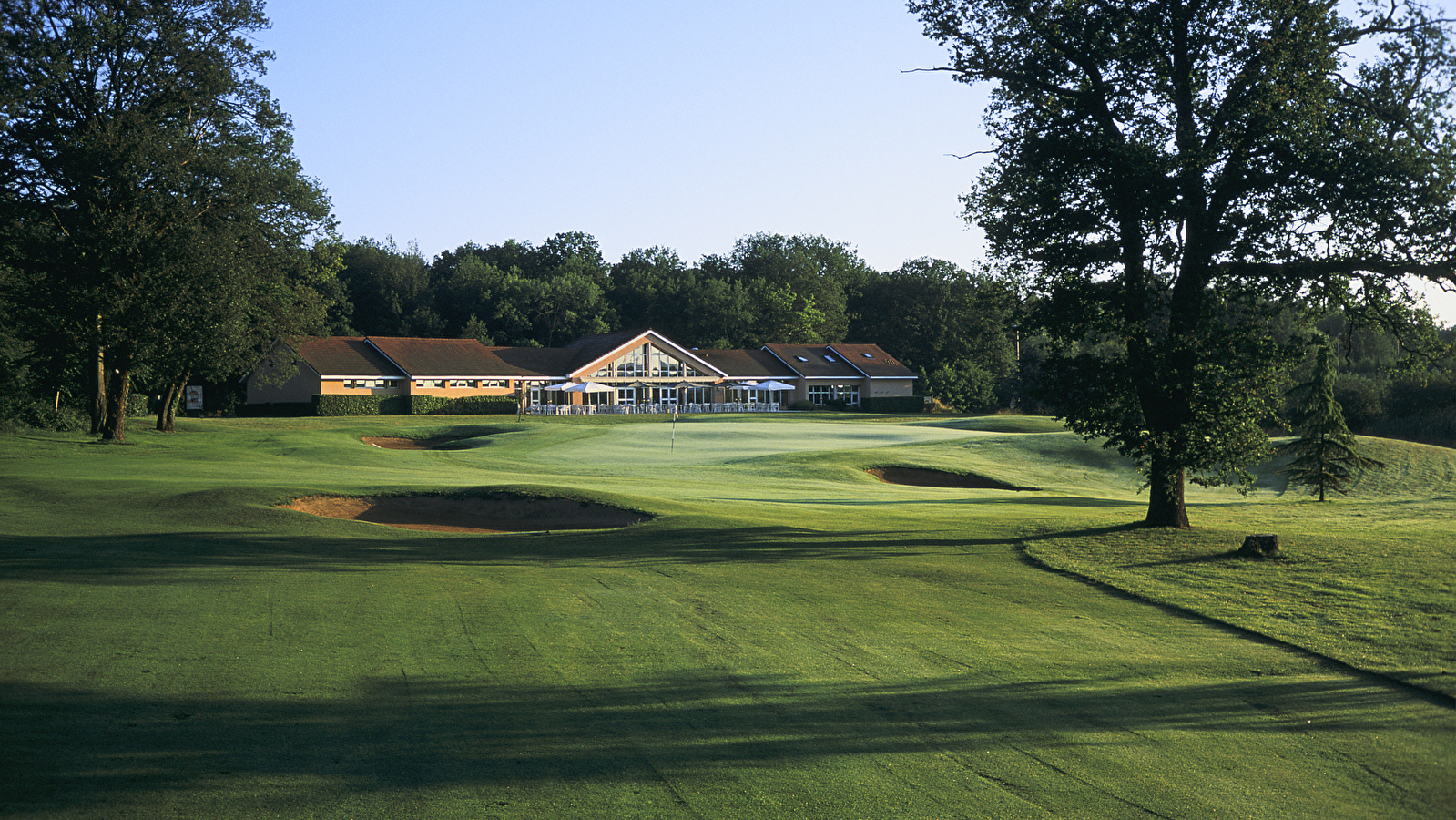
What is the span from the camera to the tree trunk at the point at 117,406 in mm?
36625

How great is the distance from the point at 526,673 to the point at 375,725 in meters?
1.57

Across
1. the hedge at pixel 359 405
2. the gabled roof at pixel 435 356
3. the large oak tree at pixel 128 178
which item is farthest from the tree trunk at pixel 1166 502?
the gabled roof at pixel 435 356

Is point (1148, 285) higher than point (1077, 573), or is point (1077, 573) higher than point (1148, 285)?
point (1148, 285)

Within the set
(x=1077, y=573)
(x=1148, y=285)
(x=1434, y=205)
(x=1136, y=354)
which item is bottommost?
(x=1077, y=573)

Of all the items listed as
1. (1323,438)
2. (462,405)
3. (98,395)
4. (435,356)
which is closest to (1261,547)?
(1323,438)

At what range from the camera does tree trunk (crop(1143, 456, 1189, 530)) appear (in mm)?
17094

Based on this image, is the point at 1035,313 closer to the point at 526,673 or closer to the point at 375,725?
the point at 526,673

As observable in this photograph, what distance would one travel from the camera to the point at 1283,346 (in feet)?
51.1

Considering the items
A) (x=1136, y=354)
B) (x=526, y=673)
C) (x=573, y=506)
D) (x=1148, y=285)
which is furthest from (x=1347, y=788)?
(x=573, y=506)

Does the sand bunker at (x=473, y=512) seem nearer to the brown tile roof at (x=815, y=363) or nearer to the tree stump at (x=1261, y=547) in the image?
the tree stump at (x=1261, y=547)

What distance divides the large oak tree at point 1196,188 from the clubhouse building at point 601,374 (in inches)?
2152

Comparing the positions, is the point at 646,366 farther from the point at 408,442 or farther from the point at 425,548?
the point at 425,548

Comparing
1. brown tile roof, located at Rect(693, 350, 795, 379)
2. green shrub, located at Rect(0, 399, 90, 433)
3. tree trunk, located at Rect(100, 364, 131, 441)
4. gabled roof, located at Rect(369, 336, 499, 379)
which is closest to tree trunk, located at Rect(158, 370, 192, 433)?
green shrub, located at Rect(0, 399, 90, 433)

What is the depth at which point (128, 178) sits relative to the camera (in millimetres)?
33562
